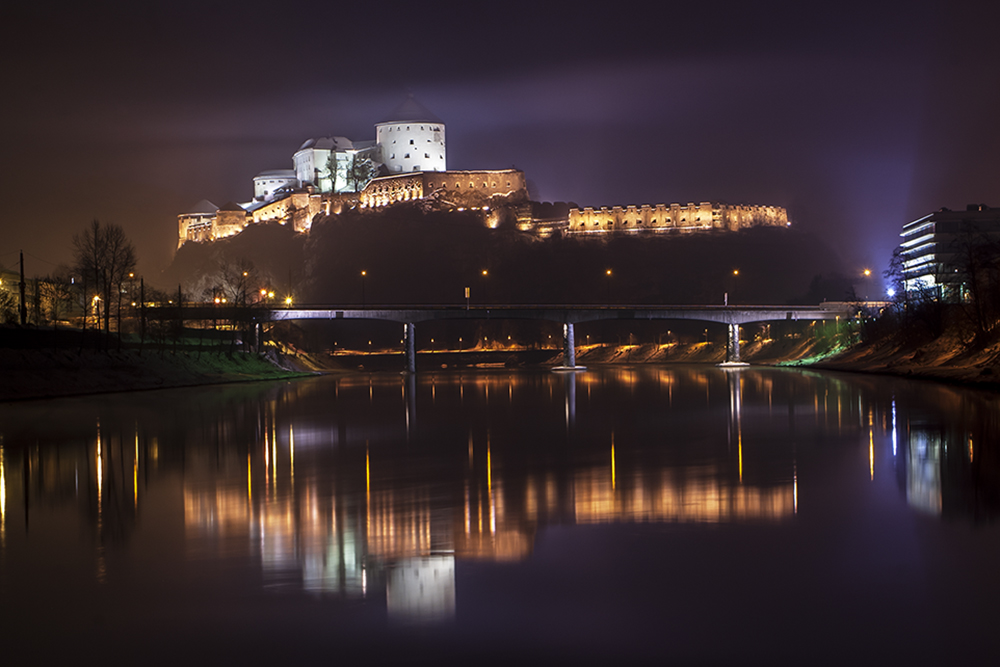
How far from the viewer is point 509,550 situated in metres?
9.98

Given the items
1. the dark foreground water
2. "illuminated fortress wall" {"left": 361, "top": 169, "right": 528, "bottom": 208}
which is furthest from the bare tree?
"illuminated fortress wall" {"left": 361, "top": 169, "right": 528, "bottom": 208}

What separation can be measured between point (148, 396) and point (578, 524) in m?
37.4

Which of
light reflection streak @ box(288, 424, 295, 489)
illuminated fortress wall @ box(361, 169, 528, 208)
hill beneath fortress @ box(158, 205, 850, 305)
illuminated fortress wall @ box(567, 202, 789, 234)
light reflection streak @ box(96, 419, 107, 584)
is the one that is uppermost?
illuminated fortress wall @ box(361, 169, 528, 208)

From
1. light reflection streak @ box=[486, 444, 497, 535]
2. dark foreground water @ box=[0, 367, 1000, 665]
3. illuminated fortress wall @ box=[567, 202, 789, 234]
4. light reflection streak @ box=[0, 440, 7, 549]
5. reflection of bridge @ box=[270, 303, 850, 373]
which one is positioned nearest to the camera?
dark foreground water @ box=[0, 367, 1000, 665]

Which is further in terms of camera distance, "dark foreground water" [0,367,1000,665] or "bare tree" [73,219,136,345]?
"bare tree" [73,219,136,345]

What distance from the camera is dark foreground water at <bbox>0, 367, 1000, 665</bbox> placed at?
708 cm

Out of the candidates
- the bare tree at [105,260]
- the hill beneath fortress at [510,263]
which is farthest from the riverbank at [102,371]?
the hill beneath fortress at [510,263]

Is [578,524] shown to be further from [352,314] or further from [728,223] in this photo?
[728,223]

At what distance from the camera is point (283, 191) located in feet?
603

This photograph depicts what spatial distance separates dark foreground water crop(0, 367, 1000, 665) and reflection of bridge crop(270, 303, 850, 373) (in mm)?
75187

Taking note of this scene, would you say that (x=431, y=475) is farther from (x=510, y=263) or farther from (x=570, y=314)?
(x=510, y=263)

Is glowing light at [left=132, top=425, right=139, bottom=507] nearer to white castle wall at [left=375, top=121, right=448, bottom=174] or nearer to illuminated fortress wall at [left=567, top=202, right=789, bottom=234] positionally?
illuminated fortress wall at [left=567, top=202, right=789, bottom=234]

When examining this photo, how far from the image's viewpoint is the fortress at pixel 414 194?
16738cm

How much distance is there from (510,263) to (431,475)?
14907 centimetres
